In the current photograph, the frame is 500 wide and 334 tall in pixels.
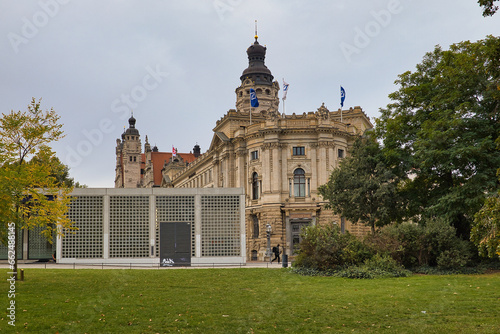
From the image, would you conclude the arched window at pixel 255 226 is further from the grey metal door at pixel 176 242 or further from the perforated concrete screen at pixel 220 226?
the grey metal door at pixel 176 242

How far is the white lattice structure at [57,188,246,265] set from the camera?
42.2 metres

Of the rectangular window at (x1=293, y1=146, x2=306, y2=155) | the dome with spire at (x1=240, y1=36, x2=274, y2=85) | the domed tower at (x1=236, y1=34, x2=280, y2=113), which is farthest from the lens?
the dome with spire at (x1=240, y1=36, x2=274, y2=85)

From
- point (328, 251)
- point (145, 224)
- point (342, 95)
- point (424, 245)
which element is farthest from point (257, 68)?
point (328, 251)

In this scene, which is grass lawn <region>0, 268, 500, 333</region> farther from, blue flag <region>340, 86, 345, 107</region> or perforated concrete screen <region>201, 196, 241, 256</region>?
blue flag <region>340, 86, 345, 107</region>

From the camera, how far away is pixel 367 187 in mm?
39781

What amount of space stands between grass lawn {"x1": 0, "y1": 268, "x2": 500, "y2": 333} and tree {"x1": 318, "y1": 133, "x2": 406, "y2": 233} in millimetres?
12355

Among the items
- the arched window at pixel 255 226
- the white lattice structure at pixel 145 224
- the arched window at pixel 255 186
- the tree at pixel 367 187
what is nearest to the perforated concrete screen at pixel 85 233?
the white lattice structure at pixel 145 224

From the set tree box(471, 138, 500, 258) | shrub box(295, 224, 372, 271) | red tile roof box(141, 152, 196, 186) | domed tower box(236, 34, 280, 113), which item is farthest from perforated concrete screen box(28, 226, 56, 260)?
red tile roof box(141, 152, 196, 186)

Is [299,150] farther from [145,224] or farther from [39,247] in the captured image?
[39,247]

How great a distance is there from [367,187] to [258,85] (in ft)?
170

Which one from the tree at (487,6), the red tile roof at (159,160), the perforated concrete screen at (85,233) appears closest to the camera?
the tree at (487,6)

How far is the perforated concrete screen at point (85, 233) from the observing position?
42156 mm

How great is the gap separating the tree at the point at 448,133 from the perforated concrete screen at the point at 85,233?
22387mm

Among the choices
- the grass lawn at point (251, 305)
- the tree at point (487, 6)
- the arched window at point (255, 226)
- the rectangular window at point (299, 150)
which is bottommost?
the grass lawn at point (251, 305)
